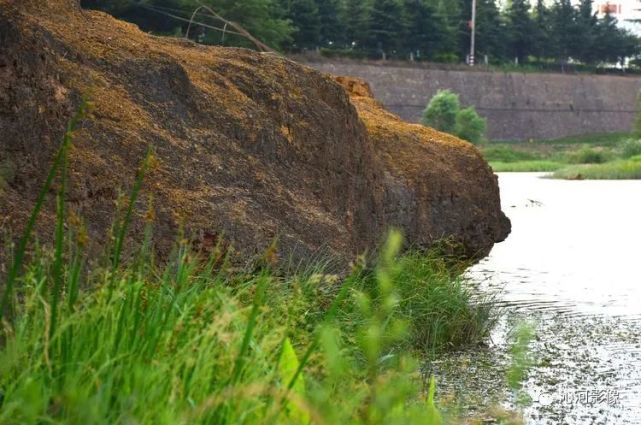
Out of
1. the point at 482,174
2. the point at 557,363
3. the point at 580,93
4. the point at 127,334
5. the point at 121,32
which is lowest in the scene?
the point at 580,93

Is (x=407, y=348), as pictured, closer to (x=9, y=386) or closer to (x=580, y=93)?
(x=9, y=386)

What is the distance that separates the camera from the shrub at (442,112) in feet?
171

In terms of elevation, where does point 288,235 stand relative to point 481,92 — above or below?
above

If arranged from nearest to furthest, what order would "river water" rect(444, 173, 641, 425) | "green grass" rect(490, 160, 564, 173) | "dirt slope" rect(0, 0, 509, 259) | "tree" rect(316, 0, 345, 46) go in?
"dirt slope" rect(0, 0, 509, 259), "river water" rect(444, 173, 641, 425), "green grass" rect(490, 160, 564, 173), "tree" rect(316, 0, 345, 46)

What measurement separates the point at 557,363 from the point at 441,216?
1475 mm

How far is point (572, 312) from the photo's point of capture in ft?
25.8

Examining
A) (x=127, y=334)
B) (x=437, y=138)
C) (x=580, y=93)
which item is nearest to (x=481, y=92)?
(x=580, y=93)

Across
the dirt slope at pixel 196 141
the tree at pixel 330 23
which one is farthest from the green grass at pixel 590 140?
the dirt slope at pixel 196 141

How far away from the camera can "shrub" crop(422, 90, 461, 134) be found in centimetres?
5212

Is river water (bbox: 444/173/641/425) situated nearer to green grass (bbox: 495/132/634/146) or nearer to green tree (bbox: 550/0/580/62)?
green grass (bbox: 495/132/634/146)

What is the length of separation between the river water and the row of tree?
2347 cm

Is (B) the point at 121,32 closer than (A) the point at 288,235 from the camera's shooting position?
No

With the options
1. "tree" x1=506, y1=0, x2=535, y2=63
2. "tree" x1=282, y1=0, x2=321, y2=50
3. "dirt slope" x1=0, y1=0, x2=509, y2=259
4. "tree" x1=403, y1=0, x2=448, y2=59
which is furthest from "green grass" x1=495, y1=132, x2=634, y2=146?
"dirt slope" x1=0, y1=0, x2=509, y2=259

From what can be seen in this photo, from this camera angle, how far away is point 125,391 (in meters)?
2.39
